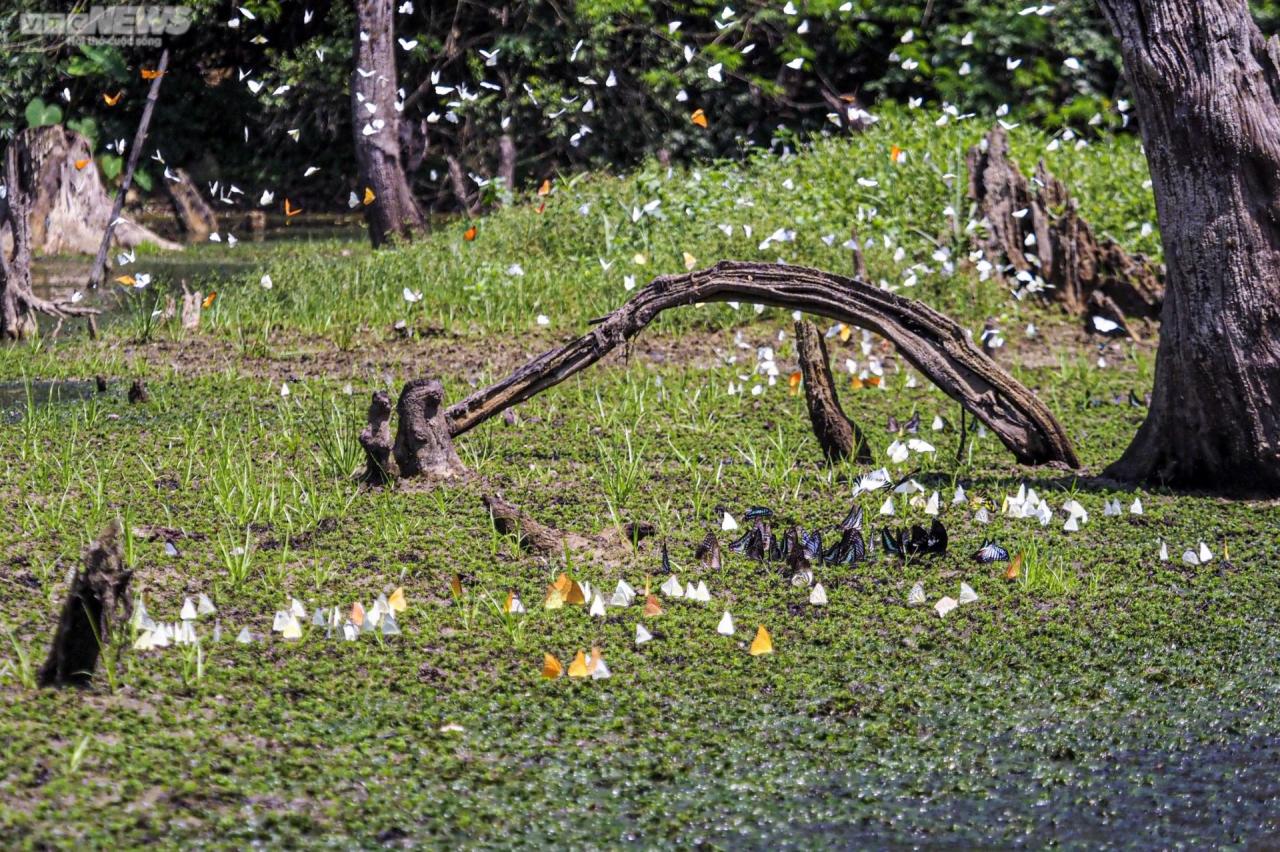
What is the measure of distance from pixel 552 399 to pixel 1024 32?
423 inches

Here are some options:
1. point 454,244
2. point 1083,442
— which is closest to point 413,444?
point 1083,442

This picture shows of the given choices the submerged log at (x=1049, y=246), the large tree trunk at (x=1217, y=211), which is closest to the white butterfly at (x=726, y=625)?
the large tree trunk at (x=1217, y=211)

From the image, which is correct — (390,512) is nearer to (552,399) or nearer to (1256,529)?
(552,399)

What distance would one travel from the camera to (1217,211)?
5012mm

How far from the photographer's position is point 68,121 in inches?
677

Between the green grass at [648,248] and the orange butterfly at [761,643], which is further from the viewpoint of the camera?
the green grass at [648,248]

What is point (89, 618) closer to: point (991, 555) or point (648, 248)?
point (991, 555)

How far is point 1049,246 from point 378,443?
570 cm

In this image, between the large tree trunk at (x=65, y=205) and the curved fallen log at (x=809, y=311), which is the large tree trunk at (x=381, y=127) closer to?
the large tree trunk at (x=65, y=205)

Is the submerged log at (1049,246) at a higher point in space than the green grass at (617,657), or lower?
higher

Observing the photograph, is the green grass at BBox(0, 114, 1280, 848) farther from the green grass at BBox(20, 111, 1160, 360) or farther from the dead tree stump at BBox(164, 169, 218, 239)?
the dead tree stump at BBox(164, 169, 218, 239)

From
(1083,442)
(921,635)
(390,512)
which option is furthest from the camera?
(1083,442)

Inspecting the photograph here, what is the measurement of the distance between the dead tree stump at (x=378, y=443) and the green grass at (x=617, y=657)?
10 cm

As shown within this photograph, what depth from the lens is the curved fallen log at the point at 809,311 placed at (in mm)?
5426
